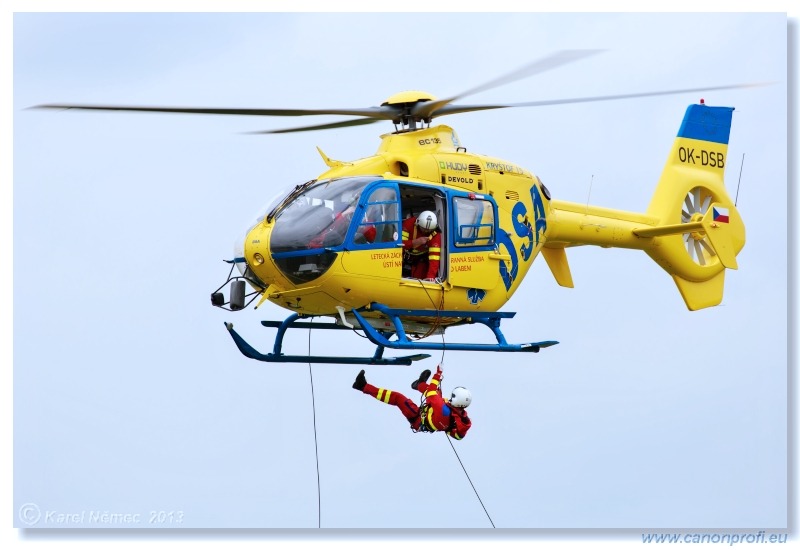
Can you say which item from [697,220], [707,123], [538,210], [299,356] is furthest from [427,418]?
[707,123]

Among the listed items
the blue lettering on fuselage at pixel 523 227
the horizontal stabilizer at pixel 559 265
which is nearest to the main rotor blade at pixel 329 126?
the blue lettering on fuselage at pixel 523 227

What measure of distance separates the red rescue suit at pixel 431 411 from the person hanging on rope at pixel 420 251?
1.00 m

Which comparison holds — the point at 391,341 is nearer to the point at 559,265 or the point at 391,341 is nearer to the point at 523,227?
the point at 523,227

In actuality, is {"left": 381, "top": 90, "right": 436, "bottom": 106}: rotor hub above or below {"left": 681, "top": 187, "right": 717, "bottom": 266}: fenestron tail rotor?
above

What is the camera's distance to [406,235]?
47.7ft

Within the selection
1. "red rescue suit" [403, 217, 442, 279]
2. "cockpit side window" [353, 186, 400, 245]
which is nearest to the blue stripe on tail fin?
"red rescue suit" [403, 217, 442, 279]

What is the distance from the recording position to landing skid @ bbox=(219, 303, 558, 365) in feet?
46.0

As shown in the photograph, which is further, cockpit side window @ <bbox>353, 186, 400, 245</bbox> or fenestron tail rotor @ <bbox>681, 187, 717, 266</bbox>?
fenestron tail rotor @ <bbox>681, 187, 717, 266</bbox>

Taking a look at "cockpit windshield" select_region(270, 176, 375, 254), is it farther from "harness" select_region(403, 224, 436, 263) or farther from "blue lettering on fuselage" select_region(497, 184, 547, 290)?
"blue lettering on fuselage" select_region(497, 184, 547, 290)

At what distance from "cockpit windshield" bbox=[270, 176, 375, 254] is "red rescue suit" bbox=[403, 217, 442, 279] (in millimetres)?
788

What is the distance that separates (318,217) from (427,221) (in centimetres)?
114

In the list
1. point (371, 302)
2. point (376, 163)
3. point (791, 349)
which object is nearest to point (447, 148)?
point (376, 163)

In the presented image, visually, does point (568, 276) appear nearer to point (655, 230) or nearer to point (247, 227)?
point (655, 230)

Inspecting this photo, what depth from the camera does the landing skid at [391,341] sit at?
14.0m
